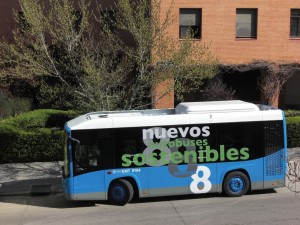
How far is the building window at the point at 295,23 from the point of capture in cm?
2623

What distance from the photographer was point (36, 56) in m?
14.4

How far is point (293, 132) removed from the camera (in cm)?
1809

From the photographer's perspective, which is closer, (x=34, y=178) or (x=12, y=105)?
(x=34, y=178)

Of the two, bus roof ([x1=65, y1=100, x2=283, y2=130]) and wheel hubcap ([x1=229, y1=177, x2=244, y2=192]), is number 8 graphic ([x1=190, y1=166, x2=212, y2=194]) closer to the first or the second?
wheel hubcap ([x1=229, y1=177, x2=244, y2=192])

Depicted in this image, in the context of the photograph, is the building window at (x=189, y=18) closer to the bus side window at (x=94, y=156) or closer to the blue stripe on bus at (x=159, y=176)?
the blue stripe on bus at (x=159, y=176)

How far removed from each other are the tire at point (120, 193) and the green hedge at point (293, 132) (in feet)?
29.2

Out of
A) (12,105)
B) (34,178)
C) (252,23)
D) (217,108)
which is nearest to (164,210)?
(217,108)

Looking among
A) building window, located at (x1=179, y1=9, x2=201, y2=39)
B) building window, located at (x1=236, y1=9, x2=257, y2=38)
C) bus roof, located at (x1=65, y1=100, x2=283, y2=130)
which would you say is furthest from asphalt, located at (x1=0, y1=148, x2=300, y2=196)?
building window, located at (x1=179, y1=9, x2=201, y2=39)

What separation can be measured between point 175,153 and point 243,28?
53.1 ft

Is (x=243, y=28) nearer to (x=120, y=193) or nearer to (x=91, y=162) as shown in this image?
(x=120, y=193)

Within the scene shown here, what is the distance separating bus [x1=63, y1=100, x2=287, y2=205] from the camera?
37.5ft

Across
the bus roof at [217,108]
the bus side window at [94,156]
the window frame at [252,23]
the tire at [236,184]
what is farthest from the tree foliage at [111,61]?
the window frame at [252,23]

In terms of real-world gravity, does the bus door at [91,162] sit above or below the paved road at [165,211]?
above

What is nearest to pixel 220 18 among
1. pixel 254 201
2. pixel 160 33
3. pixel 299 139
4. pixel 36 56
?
pixel 299 139
